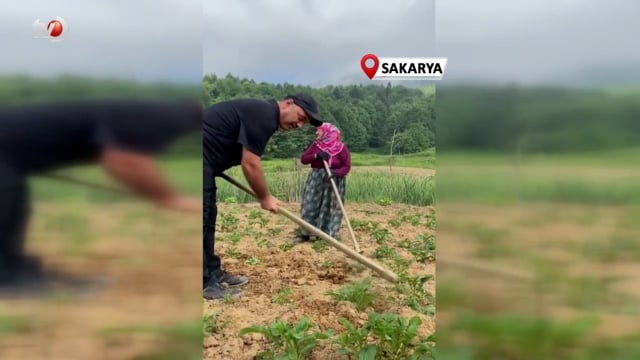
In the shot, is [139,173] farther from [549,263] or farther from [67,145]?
[549,263]

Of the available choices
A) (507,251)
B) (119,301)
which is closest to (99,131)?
(119,301)

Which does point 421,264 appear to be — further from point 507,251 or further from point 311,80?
point 507,251

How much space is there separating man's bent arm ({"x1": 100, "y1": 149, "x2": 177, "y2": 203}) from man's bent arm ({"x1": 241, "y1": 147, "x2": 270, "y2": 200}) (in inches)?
88.4

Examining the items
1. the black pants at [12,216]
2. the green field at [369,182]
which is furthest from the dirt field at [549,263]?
the green field at [369,182]

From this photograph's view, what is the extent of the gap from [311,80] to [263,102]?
0.47 meters

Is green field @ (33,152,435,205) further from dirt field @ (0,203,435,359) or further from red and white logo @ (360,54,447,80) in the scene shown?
dirt field @ (0,203,435,359)

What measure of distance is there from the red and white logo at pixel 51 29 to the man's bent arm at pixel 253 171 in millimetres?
2300

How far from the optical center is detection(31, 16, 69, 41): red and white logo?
180cm

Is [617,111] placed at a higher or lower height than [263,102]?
lower

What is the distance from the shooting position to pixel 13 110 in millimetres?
1787

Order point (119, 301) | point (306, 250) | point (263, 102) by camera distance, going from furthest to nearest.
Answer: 1. point (306, 250)
2. point (263, 102)
3. point (119, 301)

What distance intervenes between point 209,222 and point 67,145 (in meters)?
2.65

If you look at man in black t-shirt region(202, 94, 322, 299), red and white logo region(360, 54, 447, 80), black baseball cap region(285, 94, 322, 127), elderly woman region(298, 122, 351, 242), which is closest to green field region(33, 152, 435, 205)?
elderly woman region(298, 122, 351, 242)

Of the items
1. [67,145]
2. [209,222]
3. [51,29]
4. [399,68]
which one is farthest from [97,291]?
[209,222]
